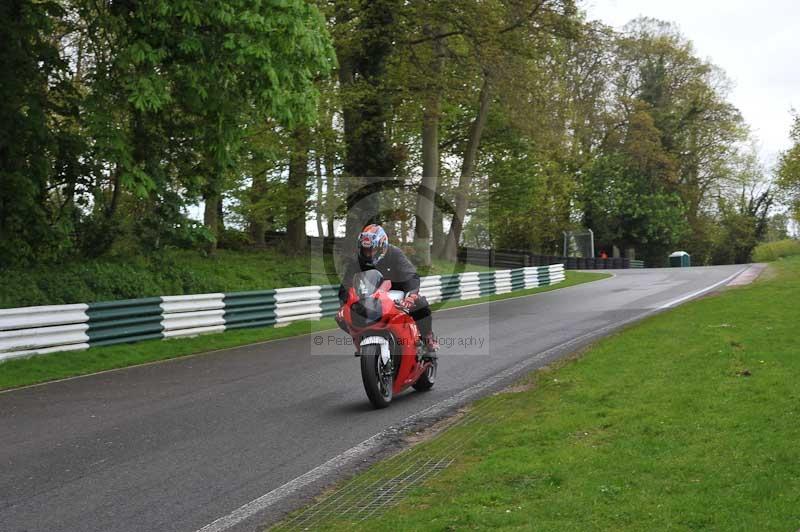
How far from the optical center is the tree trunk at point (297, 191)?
1125 inches

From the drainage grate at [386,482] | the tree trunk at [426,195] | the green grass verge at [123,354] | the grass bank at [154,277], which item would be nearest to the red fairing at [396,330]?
the drainage grate at [386,482]

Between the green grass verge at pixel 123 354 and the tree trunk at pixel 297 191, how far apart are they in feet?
33.5

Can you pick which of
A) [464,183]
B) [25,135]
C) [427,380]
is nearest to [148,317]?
[25,135]

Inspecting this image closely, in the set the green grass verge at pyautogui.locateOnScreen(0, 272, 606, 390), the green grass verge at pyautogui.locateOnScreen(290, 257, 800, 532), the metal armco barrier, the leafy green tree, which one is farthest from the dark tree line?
the green grass verge at pyautogui.locateOnScreen(290, 257, 800, 532)

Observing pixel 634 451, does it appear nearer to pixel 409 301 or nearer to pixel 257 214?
pixel 409 301

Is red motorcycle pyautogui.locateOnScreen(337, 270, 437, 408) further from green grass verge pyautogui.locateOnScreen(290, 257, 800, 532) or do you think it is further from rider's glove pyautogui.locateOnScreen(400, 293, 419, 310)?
green grass verge pyautogui.locateOnScreen(290, 257, 800, 532)

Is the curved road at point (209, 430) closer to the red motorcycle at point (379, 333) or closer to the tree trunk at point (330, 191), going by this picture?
the red motorcycle at point (379, 333)

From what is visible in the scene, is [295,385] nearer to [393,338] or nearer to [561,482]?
[393,338]

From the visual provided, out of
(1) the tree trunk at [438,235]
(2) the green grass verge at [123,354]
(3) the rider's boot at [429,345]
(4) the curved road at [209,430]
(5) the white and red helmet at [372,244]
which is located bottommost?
(4) the curved road at [209,430]

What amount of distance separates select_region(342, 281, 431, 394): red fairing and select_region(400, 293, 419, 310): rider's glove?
0.26ft

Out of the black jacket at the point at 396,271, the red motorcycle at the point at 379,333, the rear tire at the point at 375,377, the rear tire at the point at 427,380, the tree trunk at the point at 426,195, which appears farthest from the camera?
the tree trunk at the point at 426,195

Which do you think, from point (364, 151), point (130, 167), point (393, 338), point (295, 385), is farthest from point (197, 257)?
point (393, 338)

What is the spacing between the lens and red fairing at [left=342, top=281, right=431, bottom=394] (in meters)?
9.42

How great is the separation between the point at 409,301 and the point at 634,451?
3.60 m
